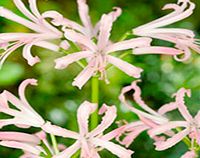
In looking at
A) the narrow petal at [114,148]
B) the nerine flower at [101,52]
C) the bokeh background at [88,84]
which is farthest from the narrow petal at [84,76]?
the bokeh background at [88,84]

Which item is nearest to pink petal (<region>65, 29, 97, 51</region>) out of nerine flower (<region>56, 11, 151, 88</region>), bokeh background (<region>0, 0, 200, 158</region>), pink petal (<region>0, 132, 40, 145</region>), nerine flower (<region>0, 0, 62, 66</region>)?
nerine flower (<region>56, 11, 151, 88</region>)

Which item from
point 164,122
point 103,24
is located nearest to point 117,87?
point 164,122

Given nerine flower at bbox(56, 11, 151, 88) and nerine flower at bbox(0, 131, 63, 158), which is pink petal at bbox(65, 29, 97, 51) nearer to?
nerine flower at bbox(56, 11, 151, 88)

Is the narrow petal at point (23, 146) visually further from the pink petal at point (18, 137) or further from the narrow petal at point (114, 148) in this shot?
the narrow petal at point (114, 148)

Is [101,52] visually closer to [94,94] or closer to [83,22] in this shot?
[94,94]

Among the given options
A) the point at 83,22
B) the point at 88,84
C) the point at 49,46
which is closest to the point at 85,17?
the point at 83,22
